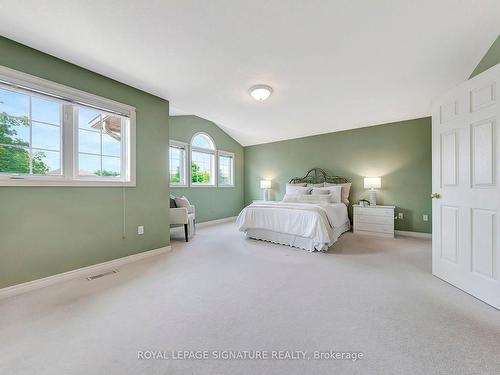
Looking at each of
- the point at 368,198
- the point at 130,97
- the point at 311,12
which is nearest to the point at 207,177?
the point at 130,97

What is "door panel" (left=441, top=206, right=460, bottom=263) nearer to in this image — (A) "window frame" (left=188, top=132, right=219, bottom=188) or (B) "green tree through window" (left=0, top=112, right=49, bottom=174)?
(B) "green tree through window" (left=0, top=112, right=49, bottom=174)

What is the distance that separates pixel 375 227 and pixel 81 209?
513 centimetres

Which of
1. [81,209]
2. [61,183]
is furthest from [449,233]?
[61,183]

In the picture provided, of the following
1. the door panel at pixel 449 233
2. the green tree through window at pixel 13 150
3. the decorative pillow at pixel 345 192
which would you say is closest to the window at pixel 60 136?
the green tree through window at pixel 13 150

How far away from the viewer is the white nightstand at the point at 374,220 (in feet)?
14.7

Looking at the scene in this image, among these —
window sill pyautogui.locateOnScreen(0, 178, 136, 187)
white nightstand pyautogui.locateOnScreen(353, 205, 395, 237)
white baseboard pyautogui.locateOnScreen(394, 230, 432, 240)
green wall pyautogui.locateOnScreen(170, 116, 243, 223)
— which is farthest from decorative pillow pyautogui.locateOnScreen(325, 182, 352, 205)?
window sill pyautogui.locateOnScreen(0, 178, 136, 187)

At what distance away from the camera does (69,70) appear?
2572 mm

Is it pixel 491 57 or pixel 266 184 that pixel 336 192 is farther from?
pixel 491 57

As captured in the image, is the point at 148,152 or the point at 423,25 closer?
the point at 423,25

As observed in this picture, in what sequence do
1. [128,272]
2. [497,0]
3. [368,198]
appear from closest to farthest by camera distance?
1. [497,0]
2. [128,272]
3. [368,198]

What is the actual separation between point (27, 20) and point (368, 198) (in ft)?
19.2

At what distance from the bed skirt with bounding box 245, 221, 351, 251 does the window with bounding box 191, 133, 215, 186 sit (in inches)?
88.2

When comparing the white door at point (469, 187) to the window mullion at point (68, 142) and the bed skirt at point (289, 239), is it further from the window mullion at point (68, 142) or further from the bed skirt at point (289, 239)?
the window mullion at point (68, 142)

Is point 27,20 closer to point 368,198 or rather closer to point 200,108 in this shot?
point 200,108
